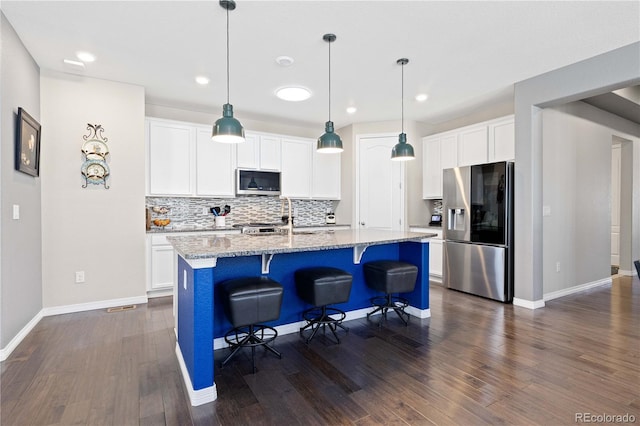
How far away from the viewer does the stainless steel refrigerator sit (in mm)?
3922

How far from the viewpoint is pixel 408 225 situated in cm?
539

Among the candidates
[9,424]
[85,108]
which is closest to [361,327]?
[9,424]

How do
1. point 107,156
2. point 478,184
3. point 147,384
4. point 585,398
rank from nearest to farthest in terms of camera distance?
point 585,398, point 147,384, point 107,156, point 478,184

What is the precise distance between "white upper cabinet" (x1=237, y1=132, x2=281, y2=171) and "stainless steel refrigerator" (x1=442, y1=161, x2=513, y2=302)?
106 inches

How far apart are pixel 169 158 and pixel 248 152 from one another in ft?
3.82

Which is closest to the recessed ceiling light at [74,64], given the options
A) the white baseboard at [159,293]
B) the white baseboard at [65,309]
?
the white baseboard at [65,309]

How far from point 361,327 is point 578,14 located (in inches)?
125

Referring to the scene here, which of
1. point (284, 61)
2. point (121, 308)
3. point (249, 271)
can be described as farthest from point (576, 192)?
point (121, 308)

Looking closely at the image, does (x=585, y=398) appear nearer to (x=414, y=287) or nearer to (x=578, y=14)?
(x=414, y=287)

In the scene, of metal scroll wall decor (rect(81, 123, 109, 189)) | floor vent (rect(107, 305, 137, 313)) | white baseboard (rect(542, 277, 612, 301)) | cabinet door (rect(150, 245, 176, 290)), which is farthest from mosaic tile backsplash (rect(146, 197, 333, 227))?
white baseboard (rect(542, 277, 612, 301))

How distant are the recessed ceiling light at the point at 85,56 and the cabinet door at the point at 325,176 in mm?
3271

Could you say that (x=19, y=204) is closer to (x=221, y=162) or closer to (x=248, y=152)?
(x=221, y=162)

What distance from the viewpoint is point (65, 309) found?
3.54m

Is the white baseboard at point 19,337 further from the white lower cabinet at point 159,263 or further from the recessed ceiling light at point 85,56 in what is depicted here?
the recessed ceiling light at point 85,56
